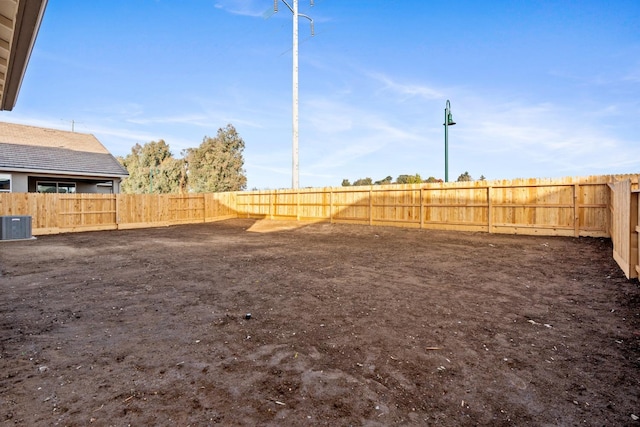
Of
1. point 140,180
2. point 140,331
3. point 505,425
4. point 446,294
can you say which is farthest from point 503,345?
point 140,180

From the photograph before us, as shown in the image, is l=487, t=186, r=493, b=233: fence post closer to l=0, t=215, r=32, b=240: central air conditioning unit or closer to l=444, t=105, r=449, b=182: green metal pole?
Result: l=444, t=105, r=449, b=182: green metal pole

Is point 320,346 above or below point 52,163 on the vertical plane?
below

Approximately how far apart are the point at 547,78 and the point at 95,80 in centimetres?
2220

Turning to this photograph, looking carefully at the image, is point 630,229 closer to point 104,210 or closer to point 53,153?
point 104,210

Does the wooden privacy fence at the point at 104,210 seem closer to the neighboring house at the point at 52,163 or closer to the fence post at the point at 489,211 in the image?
the neighboring house at the point at 52,163

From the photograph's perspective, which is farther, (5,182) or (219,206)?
(219,206)

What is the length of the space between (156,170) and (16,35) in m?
40.1

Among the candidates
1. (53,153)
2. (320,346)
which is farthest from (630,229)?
(53,153)

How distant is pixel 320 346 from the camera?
283cm

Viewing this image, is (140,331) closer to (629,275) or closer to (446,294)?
(446,294)

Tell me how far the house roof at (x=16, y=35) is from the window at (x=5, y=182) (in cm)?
1562

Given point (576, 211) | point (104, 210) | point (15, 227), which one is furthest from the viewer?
point (104, 210)

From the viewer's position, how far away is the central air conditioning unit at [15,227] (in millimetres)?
10828

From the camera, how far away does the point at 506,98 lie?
37.4 ft
